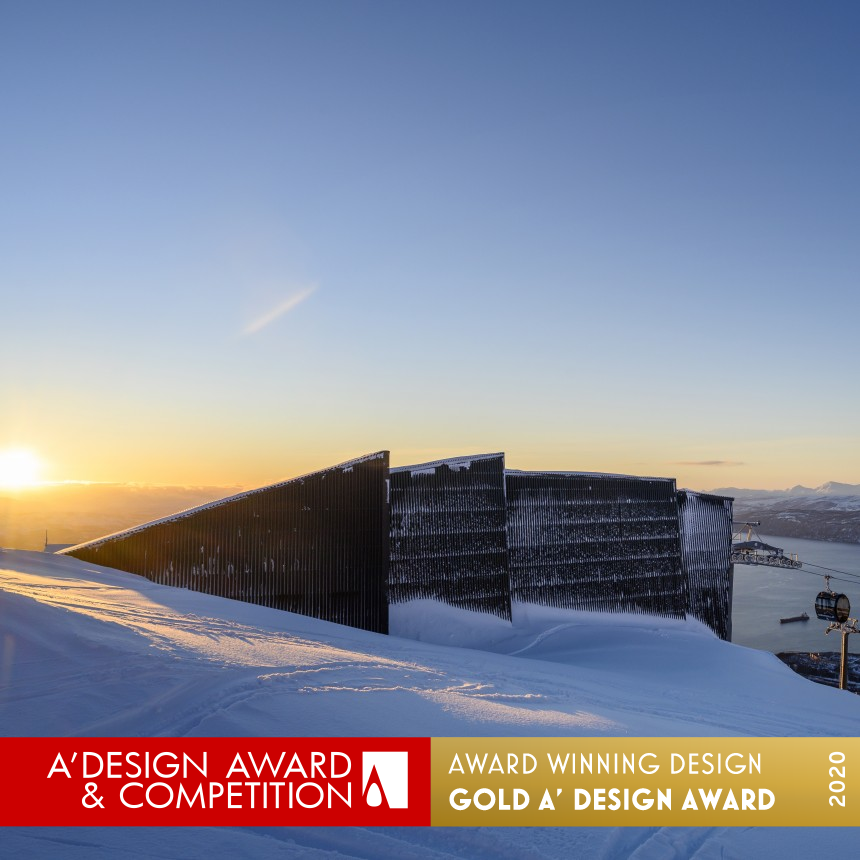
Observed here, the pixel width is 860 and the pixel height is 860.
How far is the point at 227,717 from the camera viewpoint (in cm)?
621

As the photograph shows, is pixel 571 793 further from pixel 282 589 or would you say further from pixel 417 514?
pixel 417 514

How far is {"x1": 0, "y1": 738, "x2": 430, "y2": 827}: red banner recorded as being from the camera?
4785 mm

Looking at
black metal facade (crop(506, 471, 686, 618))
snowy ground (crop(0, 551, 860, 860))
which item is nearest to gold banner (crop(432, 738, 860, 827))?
snowy ground (crop(0, 551, 860, 860))

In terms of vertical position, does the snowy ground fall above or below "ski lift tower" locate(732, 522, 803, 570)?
above

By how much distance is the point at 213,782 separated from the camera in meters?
5.16

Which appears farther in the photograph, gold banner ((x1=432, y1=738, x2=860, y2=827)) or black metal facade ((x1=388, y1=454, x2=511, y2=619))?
black metal facade ((x1=388, y1=454, x2=511, y2=619))

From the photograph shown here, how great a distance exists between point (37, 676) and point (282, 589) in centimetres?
1169

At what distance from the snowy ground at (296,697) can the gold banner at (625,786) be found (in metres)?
0.24

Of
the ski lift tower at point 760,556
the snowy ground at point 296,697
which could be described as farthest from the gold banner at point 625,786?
the ski lift tower at point 760,556

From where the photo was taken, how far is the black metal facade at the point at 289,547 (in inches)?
690

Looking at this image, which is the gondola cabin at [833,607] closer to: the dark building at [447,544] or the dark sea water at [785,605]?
the dark building at [447,544]

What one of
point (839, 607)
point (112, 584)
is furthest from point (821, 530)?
point (112, 584)

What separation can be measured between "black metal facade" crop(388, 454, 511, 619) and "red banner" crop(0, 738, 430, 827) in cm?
1467

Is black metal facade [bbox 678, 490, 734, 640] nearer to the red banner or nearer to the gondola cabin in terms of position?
the gondola cabin
